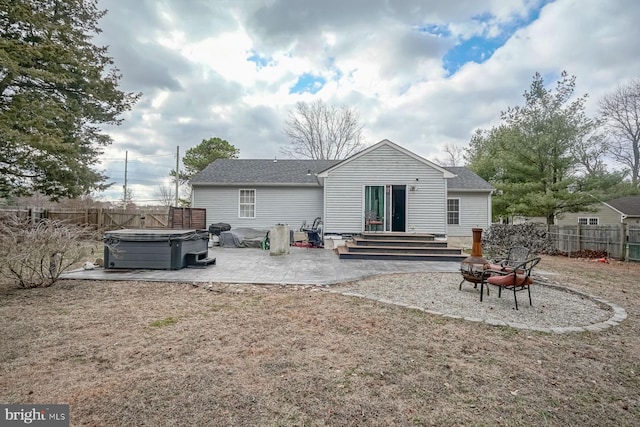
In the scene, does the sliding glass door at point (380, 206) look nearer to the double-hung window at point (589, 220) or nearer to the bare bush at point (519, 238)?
the bare bush at point (519, 238)

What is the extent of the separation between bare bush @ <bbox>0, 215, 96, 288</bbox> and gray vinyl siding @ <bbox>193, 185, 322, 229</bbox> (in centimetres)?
856

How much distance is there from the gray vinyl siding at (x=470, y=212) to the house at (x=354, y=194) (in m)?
0.04

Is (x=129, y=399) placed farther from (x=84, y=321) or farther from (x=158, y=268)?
(x=158, y=268)

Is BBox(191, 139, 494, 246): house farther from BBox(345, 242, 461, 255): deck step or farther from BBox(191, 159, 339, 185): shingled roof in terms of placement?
BBox(345, 242, 461, 255): deck step

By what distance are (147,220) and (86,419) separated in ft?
54.6

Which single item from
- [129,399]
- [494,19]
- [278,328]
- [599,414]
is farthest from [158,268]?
[494,19]

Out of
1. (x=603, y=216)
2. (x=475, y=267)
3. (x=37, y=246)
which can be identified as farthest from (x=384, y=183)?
(x=603, y=216)

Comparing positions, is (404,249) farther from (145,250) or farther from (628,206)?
(628,206)

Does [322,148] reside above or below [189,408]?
above

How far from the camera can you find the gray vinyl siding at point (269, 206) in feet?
46.5

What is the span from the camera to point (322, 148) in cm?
2555

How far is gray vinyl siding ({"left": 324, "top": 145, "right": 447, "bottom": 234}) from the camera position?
12.4 m

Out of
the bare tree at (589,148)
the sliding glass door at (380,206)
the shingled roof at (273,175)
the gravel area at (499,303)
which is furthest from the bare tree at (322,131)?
the gravel area at (499,303)

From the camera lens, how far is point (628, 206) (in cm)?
2164
